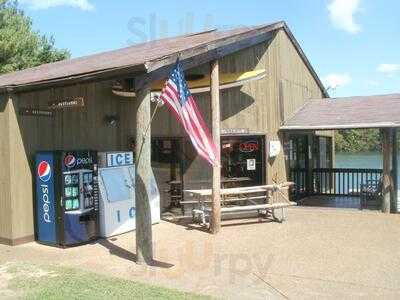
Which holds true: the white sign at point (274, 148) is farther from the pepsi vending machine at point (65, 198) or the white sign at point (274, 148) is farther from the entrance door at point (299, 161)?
the pepsi vending machine at point (65, 198)

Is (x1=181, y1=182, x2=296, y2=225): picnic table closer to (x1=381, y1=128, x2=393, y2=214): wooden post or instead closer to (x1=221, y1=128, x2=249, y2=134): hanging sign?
(x1=221, y1=128, x2=249, y2=134): hanging sign

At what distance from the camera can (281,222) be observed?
11883 millimetres

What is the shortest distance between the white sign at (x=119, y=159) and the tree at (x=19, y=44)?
601 inches

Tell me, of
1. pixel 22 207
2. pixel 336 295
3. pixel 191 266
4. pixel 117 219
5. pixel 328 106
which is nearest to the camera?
pixel 336 295

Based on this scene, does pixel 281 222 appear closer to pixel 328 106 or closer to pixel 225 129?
pixel 225 129

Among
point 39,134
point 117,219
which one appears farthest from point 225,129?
point 39,134

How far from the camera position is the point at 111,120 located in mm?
12188

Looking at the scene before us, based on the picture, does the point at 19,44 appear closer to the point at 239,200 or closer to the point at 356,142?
the point at 239,200

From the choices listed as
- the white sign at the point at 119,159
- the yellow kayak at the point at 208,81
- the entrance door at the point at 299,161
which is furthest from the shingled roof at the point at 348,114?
the white sign at the point at 119,159

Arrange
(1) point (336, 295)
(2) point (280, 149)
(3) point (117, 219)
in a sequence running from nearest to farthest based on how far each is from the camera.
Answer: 1. (1) point (336, 295)
2. (3) point (117, 219)
3. (2) point (280, 149)

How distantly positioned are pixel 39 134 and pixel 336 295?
21.3ft

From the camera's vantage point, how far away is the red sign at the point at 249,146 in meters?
13.6

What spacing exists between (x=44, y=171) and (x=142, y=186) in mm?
2601

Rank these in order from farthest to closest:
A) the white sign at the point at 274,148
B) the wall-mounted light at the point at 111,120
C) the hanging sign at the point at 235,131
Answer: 1. the white sign at the point at 274,148
2. the hanging sign at the point at 235,131
3. the wall-mounted light at the point at 111,120
